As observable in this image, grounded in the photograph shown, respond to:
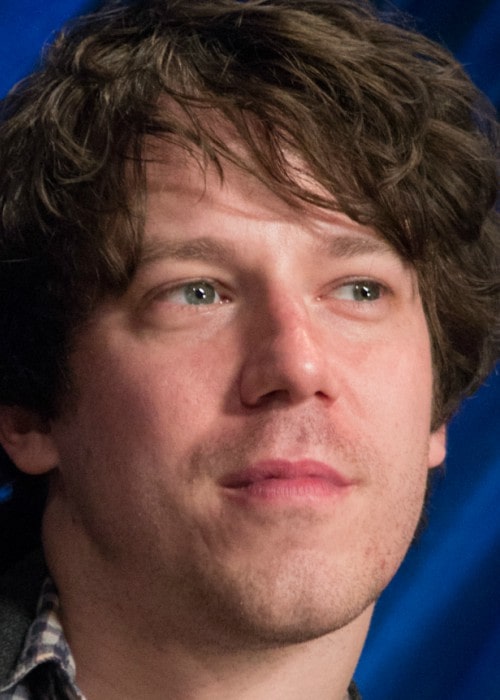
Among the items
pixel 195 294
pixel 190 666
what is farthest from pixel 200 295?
pixel 190 666

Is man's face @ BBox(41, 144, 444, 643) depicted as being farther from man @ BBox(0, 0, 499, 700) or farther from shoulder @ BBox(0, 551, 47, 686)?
shoulder @ BBox(0, 551, 47, 686)

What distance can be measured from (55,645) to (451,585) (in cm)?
86

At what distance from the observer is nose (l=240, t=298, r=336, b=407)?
149 cm

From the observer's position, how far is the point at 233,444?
151 centimetres

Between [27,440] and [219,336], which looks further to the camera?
[27,440]

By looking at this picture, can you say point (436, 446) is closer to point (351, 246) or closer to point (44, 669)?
point (351, 246)

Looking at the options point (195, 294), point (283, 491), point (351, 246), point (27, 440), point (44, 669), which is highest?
point (351, 246)

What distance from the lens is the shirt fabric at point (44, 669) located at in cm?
162

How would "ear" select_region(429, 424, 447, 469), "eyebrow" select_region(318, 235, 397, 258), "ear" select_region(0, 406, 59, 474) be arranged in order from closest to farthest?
"eyebrow" select_region(318, 235, 397, 258), "ear" select_region(0, 406, 59, 474), "ear" select_region(429, 424, 447, 469)

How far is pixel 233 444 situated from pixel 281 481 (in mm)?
74

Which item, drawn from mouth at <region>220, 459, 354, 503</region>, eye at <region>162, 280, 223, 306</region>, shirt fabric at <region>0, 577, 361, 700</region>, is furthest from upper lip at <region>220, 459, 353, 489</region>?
shirt fabric at <region>0, 577, 361, 700</region>

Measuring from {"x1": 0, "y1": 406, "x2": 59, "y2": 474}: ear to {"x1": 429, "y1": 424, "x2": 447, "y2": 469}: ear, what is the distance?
591mm

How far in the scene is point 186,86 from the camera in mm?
1663

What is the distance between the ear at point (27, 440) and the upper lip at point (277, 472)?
34 centimetres
